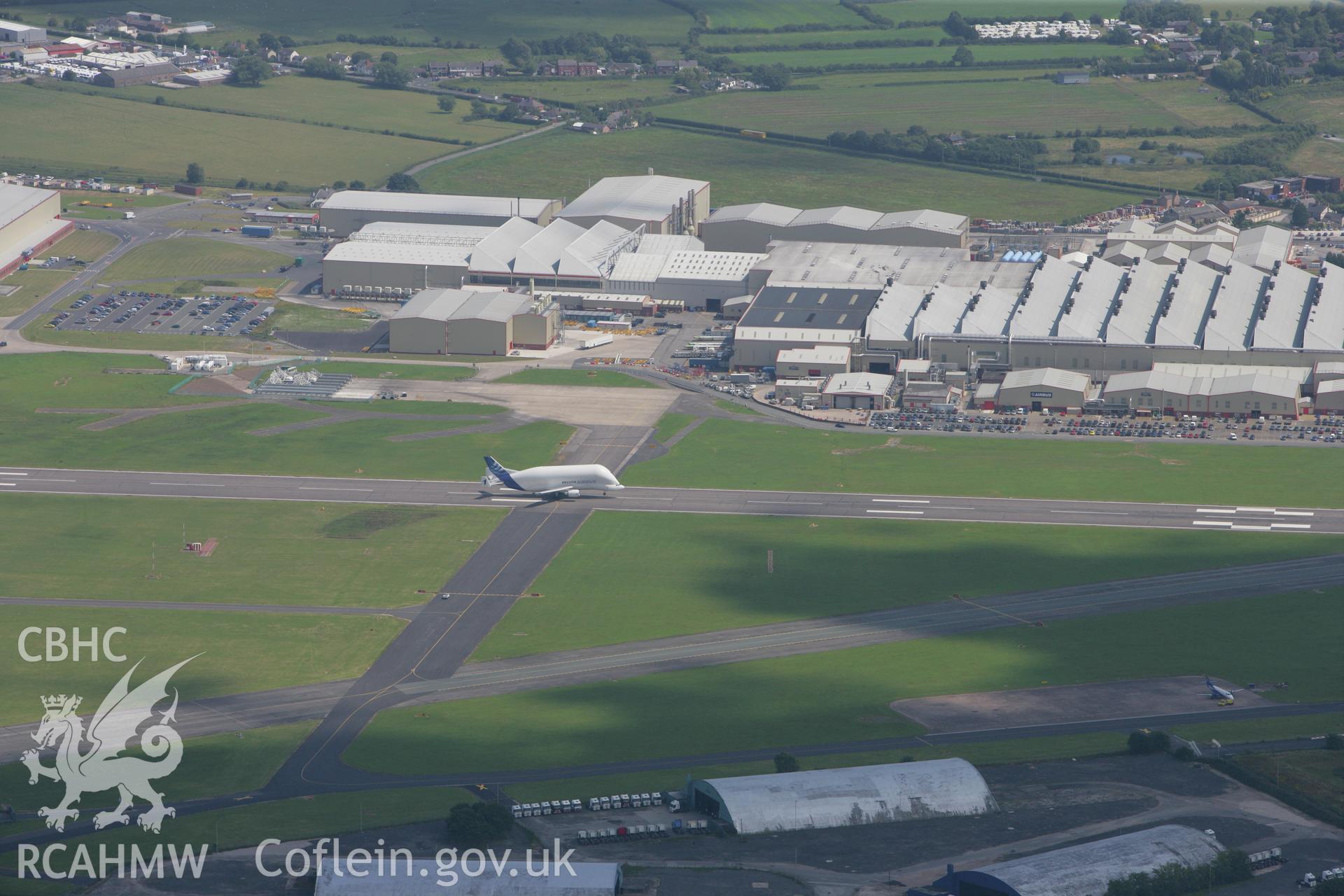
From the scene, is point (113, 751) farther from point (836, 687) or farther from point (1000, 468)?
point (1000, 468)

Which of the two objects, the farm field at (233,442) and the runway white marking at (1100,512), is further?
the farm field at (233,442)

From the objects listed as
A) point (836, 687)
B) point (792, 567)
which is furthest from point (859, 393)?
point (836, 687)

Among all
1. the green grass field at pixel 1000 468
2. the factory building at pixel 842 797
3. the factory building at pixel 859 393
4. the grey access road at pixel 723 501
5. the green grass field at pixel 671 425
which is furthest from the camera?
the factory building at pixel 859 393

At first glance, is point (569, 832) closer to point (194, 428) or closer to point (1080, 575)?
point (1080, 575)

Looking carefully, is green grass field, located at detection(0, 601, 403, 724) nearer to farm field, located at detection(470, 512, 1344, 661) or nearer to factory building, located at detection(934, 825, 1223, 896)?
farm field, located at detection(470, 512, 1344, 661)

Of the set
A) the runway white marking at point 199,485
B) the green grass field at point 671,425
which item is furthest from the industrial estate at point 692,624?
the green grass field at point 671,425

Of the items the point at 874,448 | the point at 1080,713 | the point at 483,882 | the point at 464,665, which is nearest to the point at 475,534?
the point at 464,665

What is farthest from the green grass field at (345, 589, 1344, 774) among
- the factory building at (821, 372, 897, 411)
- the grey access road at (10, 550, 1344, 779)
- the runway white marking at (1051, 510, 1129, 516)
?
the factory building at (821, 372, 897, 411)

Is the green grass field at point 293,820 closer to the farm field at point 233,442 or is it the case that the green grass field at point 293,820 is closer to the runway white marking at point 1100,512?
the farm field at point 233,442
